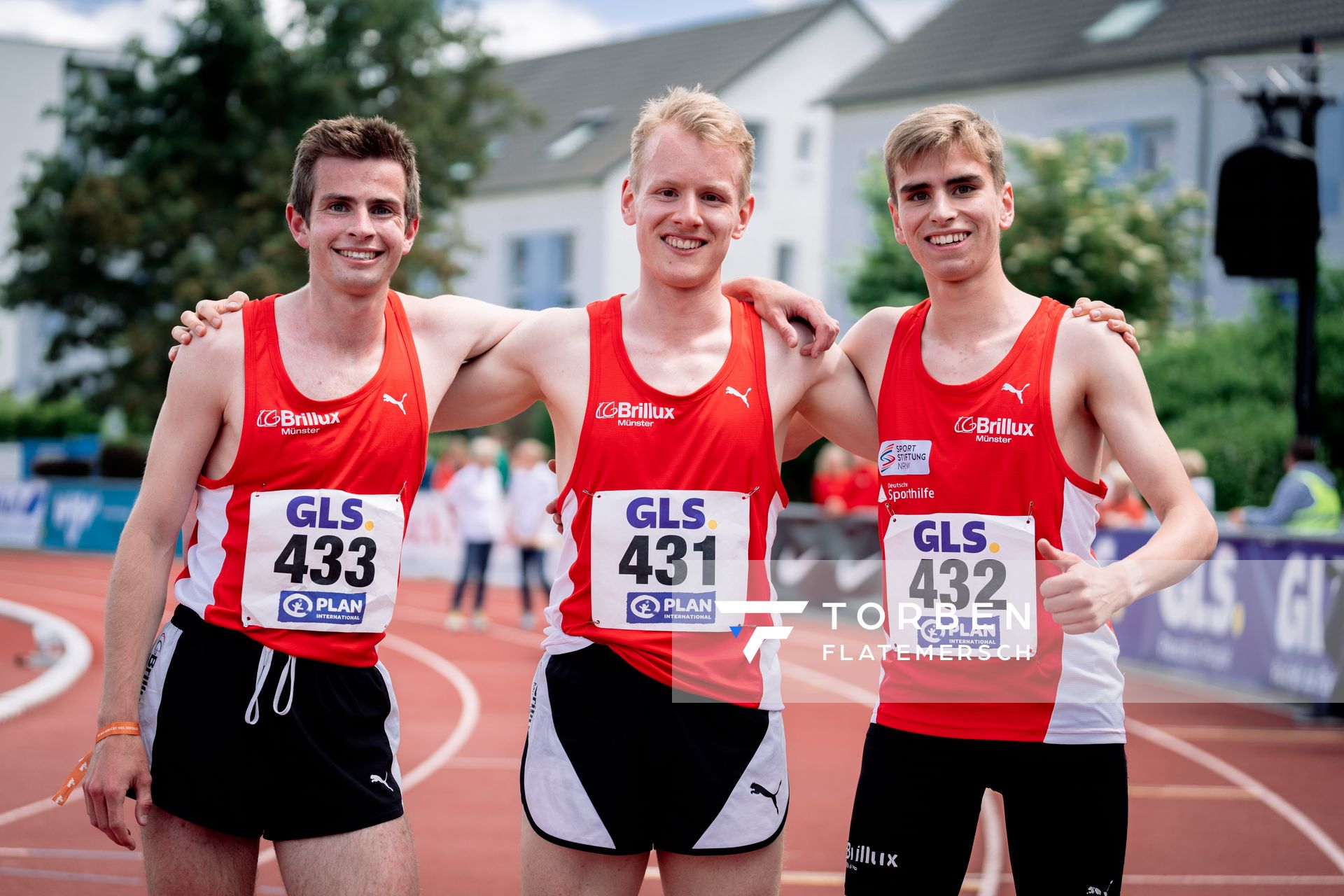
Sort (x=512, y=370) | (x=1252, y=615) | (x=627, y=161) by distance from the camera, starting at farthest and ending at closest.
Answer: (x=627, y=161), (x=1252, y=615), (x=512, y=370)

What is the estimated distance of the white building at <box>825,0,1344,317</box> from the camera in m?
26.2

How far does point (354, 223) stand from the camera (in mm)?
3500

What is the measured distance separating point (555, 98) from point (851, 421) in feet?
127

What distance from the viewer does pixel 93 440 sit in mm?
32875

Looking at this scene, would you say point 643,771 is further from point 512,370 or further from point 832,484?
point 832,484

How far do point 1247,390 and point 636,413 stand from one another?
731 inches

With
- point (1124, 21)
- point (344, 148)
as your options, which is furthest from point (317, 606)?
point (1124, 21)

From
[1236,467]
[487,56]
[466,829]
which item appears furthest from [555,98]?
[466,829]

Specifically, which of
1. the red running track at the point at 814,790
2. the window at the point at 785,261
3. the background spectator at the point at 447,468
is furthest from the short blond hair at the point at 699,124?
the window at the point at 785,261

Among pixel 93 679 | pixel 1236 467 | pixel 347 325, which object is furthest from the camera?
pixel 1236 467

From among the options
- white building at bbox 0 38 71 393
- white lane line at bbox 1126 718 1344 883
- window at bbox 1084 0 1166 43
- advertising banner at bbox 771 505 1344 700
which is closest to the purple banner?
advertising banner at bbox 771 505 1344 700

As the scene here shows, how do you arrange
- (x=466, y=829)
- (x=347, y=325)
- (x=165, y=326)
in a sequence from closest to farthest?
(x=347, y=325), (x=466, y=829), (x=165, y=326)

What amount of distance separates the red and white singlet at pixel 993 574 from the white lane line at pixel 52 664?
27.0 feet

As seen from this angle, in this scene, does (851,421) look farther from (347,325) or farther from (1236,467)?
(1236,467)
